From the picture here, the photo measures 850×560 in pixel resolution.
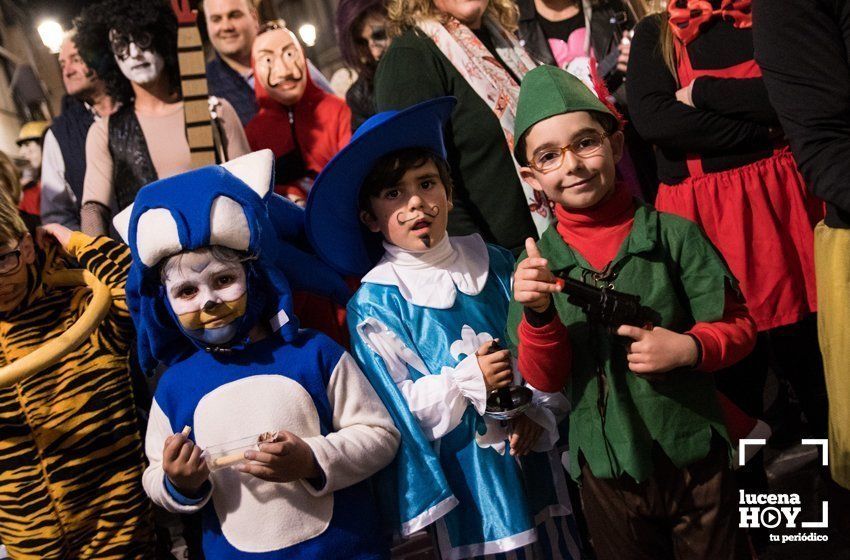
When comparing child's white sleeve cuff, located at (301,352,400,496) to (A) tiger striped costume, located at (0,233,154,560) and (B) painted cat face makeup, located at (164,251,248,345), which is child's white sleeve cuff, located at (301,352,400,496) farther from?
(A) tiger striped costume, located at (0,233,154,560)

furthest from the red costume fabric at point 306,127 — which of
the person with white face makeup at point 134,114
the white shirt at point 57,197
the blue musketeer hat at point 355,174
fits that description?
the blue musketeer hat at point 355,174

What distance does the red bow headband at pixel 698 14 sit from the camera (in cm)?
277

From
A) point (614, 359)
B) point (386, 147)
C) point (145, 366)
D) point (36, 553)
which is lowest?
point (36, 553)

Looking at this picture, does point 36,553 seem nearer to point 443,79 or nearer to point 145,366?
point 145,366

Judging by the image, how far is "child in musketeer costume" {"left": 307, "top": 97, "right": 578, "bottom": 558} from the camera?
7.61 feet

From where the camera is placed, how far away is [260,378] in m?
2.27

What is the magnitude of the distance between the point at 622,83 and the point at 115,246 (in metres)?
2.12

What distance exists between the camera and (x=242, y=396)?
2252 mm

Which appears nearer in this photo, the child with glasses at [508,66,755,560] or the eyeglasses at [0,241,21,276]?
the child with glasses at [508,66,755,560]

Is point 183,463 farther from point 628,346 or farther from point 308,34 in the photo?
point 308,34

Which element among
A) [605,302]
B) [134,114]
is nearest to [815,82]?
[605,302]

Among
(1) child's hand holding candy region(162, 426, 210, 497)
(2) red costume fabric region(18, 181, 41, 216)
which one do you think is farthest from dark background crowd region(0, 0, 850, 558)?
(2) red costume fabric region(18, 181, 41, 216)

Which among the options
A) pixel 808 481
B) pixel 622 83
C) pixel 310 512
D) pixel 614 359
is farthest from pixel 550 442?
pixel 622 83

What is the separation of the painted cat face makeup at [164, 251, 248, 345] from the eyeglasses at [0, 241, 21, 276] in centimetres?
58
